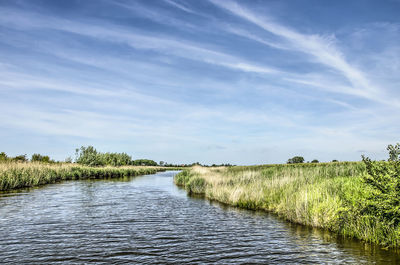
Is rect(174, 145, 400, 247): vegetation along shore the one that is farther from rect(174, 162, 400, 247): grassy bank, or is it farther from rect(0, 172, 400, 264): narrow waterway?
rect(0, 172, 400, 264): narrow waterway

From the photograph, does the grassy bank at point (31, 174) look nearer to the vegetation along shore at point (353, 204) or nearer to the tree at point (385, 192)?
the vegetation along shore at point (353, 204)

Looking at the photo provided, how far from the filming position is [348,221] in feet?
34.9

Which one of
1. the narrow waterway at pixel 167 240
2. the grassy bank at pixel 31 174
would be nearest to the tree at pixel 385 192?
the narrow waterway at pixel 167 240

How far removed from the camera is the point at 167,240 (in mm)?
10469

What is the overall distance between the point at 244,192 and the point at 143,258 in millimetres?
11856

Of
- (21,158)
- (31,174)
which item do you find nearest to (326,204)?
(31,174)

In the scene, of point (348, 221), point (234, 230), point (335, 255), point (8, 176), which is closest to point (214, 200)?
point (234, 230)

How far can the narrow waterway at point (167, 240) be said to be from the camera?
842cm

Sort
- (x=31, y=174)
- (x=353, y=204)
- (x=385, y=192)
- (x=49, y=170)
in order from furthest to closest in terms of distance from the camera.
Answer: (x=49, y=170) → (x=31, y=174) → (x=353, y=204) → (x=385, y=192)

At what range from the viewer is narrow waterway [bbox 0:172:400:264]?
27.6ft

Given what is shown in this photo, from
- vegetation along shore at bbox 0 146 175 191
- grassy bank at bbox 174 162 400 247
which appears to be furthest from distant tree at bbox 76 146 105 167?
grassy bank at bbox 174 162 400 247

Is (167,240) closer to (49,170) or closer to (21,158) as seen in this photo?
(49,170)

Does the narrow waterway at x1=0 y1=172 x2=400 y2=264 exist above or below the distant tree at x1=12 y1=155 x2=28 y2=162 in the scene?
below

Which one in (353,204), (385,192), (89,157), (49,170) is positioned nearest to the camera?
(385,192)
